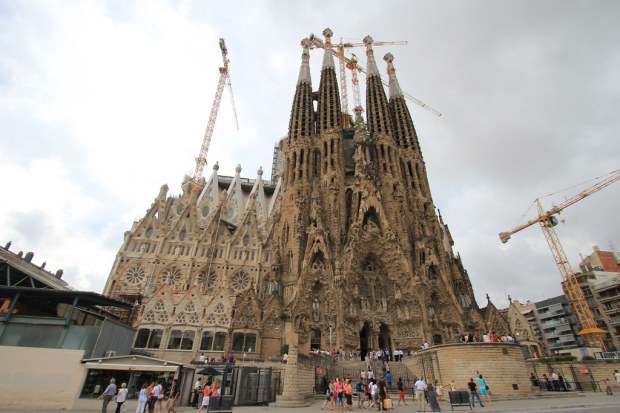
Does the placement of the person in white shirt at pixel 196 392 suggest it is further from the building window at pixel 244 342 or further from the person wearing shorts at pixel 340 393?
the building window at pixel 244 342

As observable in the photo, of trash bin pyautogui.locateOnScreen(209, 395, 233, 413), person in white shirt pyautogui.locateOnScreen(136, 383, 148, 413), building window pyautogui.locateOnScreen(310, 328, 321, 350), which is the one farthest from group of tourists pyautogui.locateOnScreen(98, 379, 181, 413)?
building window pyautogui.locateOnScreen(310, 328, 321, 350)

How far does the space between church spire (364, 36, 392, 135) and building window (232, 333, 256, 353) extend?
33851 mm

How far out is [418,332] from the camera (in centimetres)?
3209

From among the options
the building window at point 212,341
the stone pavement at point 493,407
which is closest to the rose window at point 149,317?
the building window at point 212,341

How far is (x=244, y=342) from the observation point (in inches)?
1149

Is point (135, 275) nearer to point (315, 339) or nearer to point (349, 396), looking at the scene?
point (315, 339)

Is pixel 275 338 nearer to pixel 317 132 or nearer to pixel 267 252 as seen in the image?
pixel 267 252

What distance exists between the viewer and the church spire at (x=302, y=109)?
46.6 meters

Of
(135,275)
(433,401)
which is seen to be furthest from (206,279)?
(433,401)

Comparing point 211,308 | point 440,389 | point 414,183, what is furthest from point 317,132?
point 440,389

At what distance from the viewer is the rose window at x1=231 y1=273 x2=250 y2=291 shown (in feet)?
132

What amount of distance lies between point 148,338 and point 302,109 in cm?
3612

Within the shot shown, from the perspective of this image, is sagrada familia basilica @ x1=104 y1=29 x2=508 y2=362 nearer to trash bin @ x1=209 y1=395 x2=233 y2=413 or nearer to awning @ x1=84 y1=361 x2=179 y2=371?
awning @ x1=84 y1=361 x2=179 y2=371

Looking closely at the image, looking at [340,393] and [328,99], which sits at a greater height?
[328,99]
